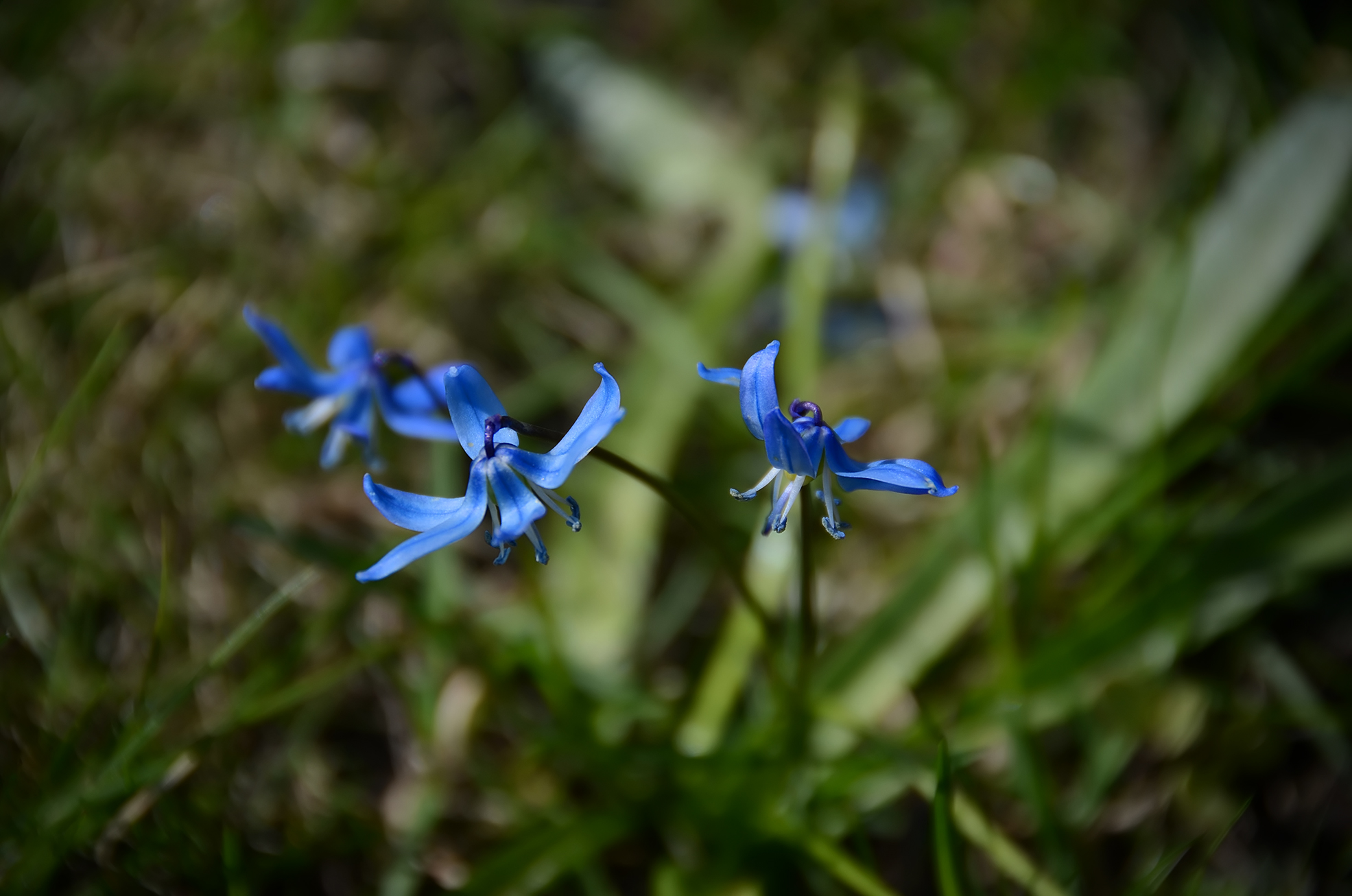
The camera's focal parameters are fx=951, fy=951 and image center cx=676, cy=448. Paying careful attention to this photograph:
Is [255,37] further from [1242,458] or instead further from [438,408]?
[1242,458]

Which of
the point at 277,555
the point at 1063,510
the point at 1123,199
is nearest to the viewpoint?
the point at 1063,510

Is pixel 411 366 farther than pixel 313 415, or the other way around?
pixel 313 415

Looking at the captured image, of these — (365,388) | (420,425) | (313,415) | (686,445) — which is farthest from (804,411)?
(686,445)

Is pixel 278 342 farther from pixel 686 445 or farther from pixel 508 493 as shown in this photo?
pixel 686 445

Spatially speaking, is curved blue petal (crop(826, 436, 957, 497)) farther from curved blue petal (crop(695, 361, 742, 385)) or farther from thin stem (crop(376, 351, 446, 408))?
thin stem (crop(376, 351, 446, 408))

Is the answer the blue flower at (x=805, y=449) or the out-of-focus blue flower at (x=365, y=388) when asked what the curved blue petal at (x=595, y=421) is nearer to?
the blue flower at (x=805, y=449)

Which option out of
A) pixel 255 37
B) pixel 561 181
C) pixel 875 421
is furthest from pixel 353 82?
pixel 875 421
